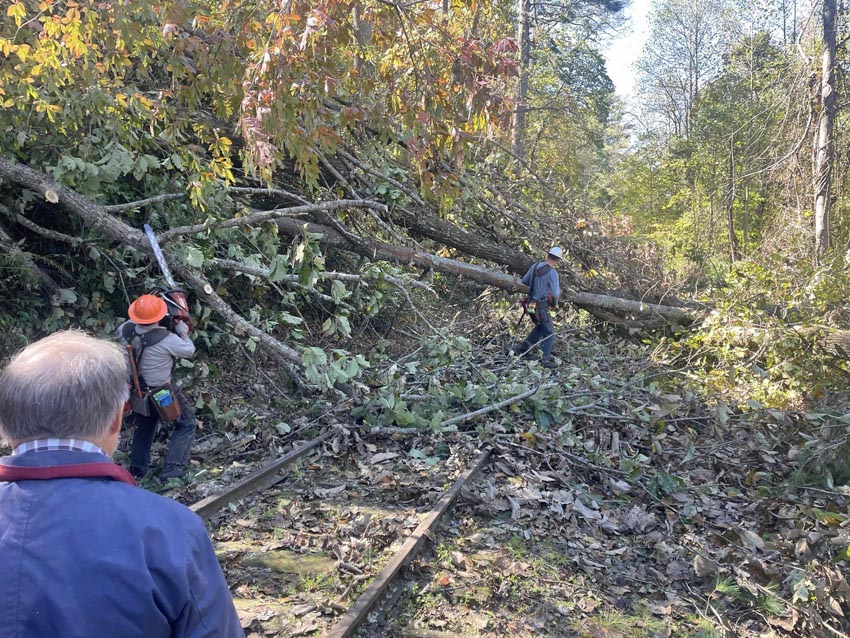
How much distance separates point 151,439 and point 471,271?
5995mm

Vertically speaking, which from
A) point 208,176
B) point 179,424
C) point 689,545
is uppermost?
point 208,176

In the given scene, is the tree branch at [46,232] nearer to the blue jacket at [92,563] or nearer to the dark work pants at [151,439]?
the dark work pants at [151,439]

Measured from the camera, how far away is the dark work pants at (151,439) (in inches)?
228

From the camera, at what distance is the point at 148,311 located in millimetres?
5512

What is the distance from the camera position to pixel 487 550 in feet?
15.3

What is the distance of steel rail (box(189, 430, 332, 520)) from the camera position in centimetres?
490

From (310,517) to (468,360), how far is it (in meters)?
4.25

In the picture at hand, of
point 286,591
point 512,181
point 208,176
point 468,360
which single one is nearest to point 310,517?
point 286,591

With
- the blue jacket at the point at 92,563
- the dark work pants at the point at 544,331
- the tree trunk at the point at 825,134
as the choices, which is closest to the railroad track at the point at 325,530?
the blue jacket at the point at 92,563

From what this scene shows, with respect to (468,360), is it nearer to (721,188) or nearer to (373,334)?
A: (373,334)

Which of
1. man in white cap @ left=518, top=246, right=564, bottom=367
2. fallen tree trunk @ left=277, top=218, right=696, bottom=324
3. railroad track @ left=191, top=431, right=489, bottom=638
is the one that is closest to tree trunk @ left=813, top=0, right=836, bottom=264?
fallen tree trunk @ left=277, top=218, right=696, bottom=324

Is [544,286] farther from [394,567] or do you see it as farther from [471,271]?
[394,567]

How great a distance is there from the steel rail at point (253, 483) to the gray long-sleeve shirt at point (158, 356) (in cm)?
115

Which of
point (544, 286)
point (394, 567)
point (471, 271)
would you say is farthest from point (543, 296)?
point (394, 567)
